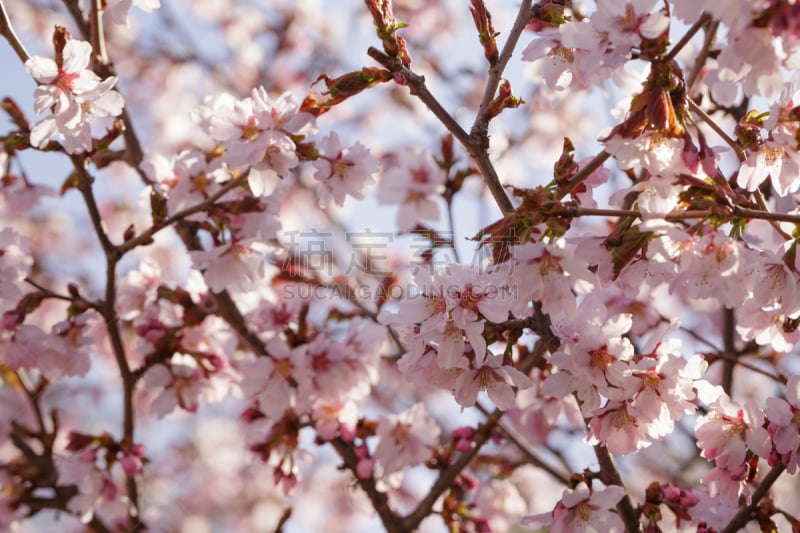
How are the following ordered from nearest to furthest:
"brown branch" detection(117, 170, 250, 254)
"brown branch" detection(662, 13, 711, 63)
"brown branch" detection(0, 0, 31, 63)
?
"brown branch" detection(662, 13, 711, 63) → "brown branch" detection(0, 0, 31, 63) → "brown branch" detection(117, 170, 250, 254)

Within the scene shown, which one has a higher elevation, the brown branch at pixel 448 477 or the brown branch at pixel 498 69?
the brown branch at pixel 498 69

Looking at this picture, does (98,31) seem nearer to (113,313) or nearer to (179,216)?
(179,216)

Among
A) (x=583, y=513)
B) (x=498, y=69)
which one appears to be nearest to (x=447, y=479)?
(x=583, y=513)

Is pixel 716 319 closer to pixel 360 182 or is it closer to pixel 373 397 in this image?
pixel 373 397

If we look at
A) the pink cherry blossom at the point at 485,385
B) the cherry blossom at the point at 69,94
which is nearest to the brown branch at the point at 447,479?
the pink cherry blossom at the point at 485,385

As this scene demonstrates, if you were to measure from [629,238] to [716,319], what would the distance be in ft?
11.4

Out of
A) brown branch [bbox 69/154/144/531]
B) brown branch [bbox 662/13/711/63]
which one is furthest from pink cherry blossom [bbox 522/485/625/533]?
brown branch [bbox 69/154/144/531]

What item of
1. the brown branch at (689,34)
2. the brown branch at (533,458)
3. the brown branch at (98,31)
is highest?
the brown branch at (98,31)

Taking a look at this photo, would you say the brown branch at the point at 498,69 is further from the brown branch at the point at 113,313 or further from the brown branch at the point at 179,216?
the brown branch at the point at 113,313

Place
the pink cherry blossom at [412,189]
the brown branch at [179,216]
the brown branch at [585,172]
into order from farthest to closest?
the pink cherry blossom at [412,189], the brown branch at [179,216], the brown branch at [585,172]

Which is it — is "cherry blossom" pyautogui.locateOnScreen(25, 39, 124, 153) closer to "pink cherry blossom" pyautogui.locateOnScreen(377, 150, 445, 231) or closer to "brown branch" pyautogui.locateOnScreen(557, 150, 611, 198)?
"brown branch" pyautogui.locateOnScreen(557, 150, 611, 198)

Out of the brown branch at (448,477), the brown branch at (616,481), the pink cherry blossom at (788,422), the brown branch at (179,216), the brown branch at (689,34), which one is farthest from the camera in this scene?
the brown branch at (448,477)

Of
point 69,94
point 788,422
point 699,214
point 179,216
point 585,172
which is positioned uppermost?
point 69,94

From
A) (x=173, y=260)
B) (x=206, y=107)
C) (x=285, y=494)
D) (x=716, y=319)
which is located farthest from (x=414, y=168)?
(x=173, y=260)
